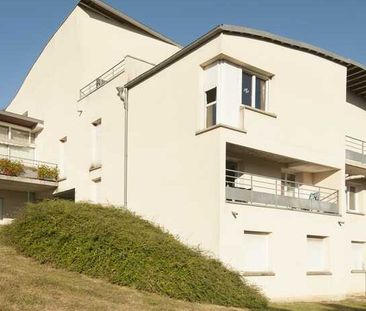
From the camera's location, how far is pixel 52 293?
10.8 metres

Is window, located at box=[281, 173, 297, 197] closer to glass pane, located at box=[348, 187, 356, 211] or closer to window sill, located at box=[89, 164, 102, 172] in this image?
glass pane, located at box=[348, 187, 356, 211]

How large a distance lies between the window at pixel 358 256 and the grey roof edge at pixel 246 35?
25.8ft

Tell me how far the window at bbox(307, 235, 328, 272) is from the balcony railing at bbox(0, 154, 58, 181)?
45.4 ft

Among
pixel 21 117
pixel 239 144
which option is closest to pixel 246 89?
pixel 239 144

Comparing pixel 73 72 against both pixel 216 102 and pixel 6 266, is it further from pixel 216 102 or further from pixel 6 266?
pixel 6 266

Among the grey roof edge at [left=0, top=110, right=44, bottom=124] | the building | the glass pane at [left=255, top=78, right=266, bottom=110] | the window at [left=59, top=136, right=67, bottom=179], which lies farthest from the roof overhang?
the glass pane at [left=255, top=78, right=266, bottom=110]

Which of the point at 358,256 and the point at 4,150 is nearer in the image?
the point at 358,256

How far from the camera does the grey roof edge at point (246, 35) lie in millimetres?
16453

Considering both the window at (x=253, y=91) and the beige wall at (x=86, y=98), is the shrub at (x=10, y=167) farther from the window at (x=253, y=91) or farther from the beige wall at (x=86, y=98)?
the window at (x=253, y=91)

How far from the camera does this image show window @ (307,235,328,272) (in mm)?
18078

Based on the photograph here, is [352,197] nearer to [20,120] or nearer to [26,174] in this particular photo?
[26,174]

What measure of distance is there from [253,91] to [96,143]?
30.0 ft

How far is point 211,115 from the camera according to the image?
16.6 metres

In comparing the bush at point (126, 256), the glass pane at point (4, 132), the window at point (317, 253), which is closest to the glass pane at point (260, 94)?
the window at point (317, 253)
